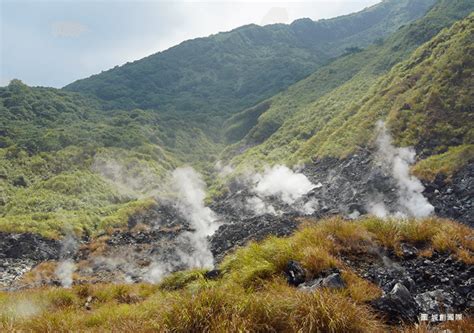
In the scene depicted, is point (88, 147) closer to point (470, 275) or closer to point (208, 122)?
point (208, 122)

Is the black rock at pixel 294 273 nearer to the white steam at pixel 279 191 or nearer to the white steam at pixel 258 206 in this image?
the white steam at pixel 279 191

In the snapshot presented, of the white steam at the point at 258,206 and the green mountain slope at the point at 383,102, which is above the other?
the green mountain slope at the point at 383,102

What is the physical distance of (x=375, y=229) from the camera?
36.2 ft

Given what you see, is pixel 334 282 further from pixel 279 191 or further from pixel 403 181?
pixel 279 191

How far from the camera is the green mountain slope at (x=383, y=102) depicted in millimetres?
44938

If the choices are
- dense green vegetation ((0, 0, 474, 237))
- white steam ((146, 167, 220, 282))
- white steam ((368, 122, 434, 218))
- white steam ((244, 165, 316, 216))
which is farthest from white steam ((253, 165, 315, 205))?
white steam ((368, 122, 434, 218))

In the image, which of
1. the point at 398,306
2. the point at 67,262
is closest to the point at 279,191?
the point at 67,262

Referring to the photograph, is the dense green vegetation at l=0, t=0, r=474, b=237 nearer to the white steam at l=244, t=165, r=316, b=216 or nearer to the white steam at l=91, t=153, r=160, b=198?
the white steam at l=91, t=153, r=160, b=198

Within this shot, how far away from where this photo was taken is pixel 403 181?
3797 centimetres

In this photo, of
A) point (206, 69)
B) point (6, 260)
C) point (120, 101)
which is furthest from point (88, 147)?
point (206, 69)

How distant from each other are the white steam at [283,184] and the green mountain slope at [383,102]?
3838 mm

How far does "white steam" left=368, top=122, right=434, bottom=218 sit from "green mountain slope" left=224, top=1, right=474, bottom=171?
1.70 meters

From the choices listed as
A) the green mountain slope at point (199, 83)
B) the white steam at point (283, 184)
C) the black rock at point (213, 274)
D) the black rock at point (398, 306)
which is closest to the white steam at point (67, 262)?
the black rock at point (213, 274)

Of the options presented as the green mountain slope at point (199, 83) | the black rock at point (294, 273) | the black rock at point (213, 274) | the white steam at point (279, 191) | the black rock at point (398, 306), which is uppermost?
the green mountain slope at point (199, 83)
